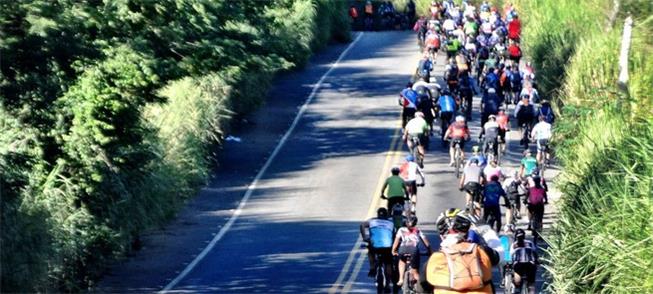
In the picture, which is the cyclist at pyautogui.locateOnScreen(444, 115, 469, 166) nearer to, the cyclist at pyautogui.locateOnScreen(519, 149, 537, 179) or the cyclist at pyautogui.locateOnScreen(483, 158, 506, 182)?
the cyclist at pyautogui.locateOnScreen(519, 149, 537, 179)

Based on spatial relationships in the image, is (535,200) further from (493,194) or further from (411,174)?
(411,174)

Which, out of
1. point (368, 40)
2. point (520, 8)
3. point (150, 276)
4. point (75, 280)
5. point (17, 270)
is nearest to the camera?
point (17, 270)

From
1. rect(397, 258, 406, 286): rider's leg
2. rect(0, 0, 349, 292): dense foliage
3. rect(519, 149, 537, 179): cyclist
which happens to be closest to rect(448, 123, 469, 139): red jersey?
rect(0, 0, 349, 292): dense foliage

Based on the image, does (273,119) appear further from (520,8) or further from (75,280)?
(75,280)

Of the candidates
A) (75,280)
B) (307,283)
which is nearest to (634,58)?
(307,283)

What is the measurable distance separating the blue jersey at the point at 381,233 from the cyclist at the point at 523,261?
6.02 feet

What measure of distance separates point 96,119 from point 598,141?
893 cm

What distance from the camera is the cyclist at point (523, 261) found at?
23.6 meters

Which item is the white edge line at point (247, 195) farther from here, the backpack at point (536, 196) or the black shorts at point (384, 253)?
the backpack at point (536, 196)

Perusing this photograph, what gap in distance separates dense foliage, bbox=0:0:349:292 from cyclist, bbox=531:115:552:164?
20.1 feet

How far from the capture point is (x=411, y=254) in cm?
2289

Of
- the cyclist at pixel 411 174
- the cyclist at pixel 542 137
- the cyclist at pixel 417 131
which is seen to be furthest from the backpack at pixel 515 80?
the cyclist at pixel 411 174

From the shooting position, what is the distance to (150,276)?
2992 cm

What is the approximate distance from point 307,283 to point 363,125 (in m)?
23.8
